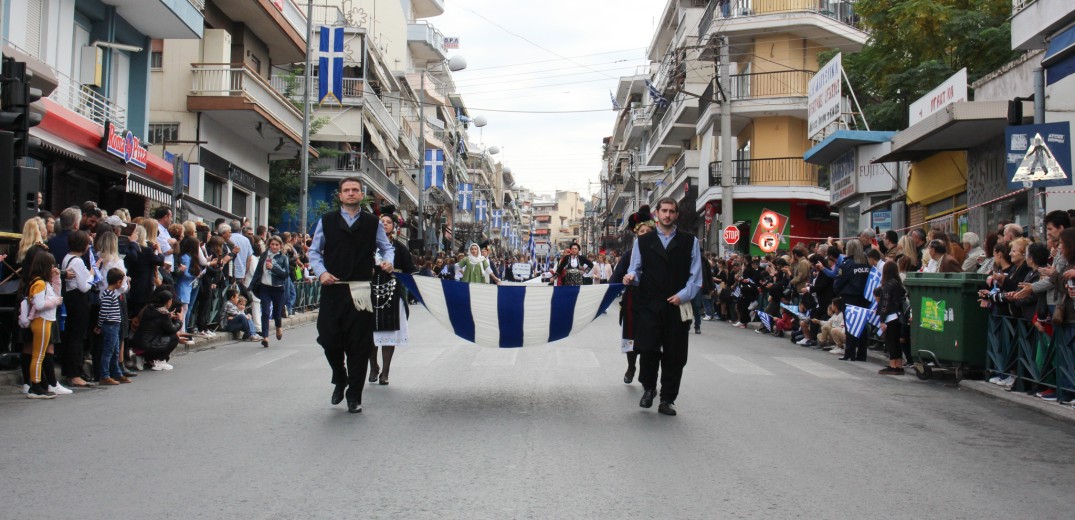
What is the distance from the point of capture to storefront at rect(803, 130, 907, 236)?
2745 cm

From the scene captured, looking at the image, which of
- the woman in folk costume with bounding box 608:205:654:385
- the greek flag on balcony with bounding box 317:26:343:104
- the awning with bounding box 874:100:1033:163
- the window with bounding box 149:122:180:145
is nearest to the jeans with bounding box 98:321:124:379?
the woman in folk costume with bounding box 608:205:654:385

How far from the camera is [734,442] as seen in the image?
770 cm

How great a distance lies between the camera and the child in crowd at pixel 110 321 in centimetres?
1138

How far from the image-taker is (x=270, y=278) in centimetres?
1675

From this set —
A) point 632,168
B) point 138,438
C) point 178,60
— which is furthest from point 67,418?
point 632,168

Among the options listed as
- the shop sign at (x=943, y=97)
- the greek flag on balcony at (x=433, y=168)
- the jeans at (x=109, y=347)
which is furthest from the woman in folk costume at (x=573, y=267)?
the greek flag on balcony at (x=433, y=168)

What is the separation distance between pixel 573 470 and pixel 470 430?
165 centimetres

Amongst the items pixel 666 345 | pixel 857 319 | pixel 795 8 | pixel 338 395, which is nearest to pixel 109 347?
pixel 338 395

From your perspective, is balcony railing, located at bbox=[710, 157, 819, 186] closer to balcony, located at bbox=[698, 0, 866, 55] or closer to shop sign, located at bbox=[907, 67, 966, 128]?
balcony, located at bbox=[698, 0, 866, 55]

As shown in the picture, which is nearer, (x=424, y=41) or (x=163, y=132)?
(x=163, y=132)

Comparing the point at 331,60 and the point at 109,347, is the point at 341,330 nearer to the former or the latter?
the point at 109,347

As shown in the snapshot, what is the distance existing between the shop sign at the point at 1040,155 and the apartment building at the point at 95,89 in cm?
1600

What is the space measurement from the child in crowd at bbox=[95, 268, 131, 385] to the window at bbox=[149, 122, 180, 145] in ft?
62.1

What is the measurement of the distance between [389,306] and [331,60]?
2429 centimetres
